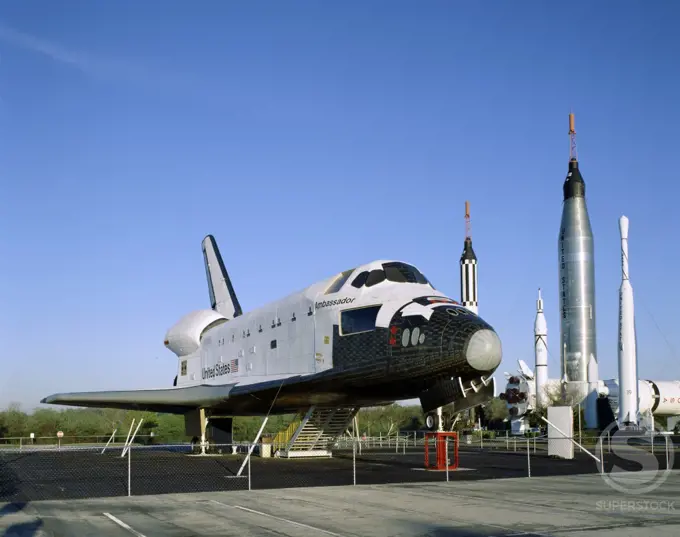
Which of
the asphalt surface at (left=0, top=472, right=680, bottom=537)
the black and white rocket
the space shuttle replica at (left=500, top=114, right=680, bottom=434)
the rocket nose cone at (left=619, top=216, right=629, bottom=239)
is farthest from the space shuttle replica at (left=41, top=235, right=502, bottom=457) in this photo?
the black and white rocket

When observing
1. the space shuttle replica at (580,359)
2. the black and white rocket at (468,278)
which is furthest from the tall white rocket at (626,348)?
the black and white rocket at (468,278)

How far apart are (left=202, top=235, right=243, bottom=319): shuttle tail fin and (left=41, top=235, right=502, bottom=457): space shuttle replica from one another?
401 centimetres

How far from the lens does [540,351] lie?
7938cm

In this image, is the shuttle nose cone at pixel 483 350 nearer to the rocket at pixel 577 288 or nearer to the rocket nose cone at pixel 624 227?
the rocket nose cone at pixel 624 227

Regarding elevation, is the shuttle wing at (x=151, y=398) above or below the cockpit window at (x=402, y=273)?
below

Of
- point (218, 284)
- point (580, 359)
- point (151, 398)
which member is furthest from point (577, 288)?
point (151, 398)

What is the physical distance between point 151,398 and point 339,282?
24.9 feet

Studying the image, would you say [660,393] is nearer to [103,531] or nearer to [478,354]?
[478,354]

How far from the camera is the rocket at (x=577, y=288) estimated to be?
8056 centimetres

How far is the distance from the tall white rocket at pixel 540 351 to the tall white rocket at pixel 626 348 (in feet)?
36.9

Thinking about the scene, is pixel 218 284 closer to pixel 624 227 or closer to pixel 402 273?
pixel 402 273

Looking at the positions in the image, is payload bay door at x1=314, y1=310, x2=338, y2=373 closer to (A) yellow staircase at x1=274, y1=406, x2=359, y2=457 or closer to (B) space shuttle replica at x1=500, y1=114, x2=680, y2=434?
(A) yellow staircase at x1=274, y1=406, x2=359, y2=457

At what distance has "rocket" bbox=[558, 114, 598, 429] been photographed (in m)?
80.6

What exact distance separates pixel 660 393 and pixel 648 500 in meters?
70.4
